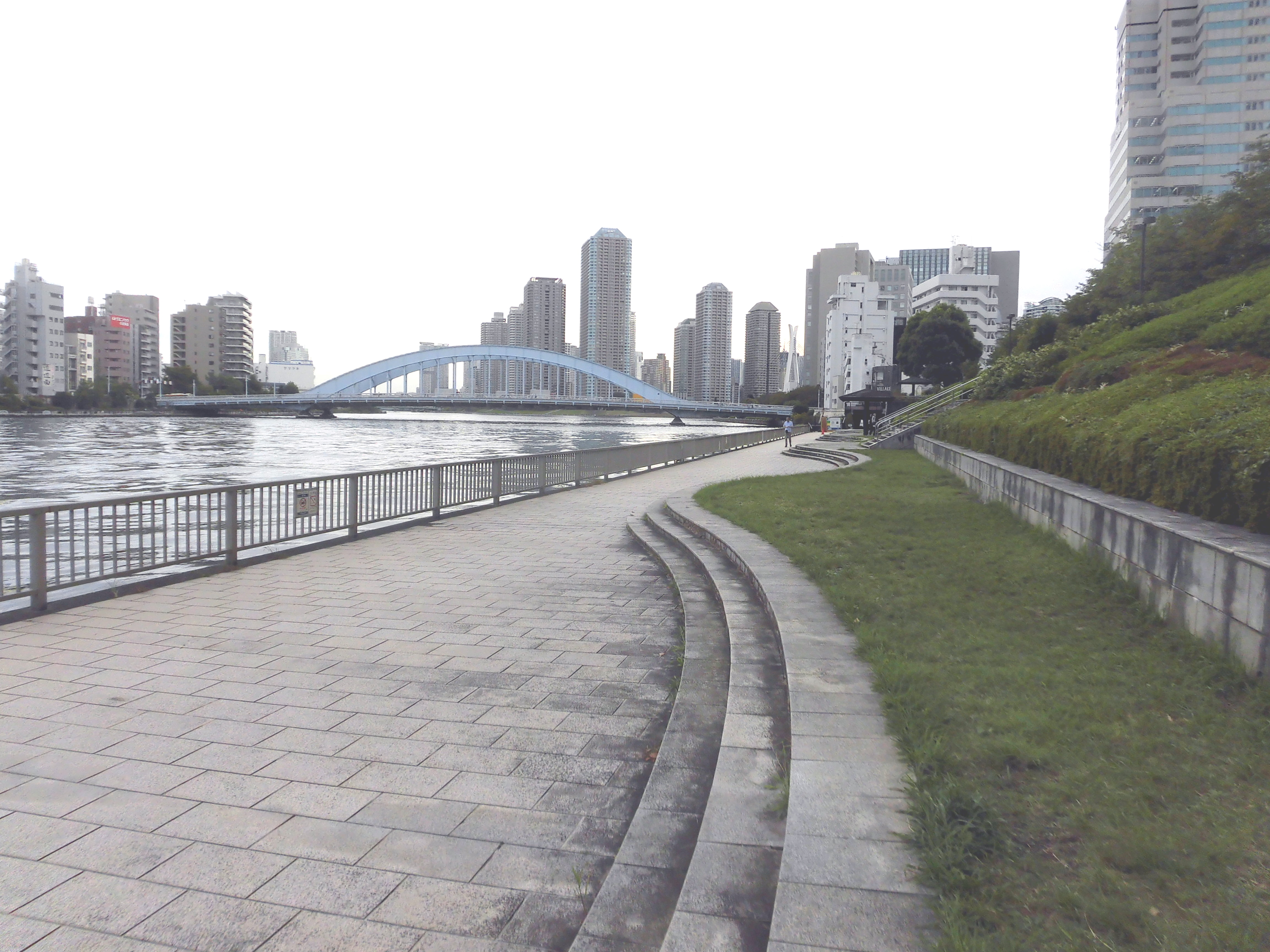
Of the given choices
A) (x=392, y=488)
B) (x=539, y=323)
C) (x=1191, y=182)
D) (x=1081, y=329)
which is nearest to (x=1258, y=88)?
(x=1191, y=182)

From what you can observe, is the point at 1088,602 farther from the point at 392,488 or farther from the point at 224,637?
the point at 392,488

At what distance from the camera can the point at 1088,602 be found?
5367 mm

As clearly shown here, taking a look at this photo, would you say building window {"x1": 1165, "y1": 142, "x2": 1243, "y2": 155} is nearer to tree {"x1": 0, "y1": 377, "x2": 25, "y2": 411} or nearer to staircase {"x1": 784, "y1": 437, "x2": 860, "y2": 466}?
staircase {"x1": 784, "y1": 437, "x2": 860, "y2": 466}

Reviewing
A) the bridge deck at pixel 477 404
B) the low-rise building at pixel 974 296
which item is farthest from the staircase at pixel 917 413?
the low-rise building at pixel 974 296

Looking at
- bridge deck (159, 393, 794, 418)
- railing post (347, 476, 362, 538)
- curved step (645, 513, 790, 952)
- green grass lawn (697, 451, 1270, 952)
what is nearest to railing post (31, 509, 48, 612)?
railing post (347, 476, 362, 538)

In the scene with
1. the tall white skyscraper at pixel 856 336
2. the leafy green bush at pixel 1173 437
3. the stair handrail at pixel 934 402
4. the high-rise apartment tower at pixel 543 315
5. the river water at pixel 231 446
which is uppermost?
the high-rise apartment tower at pixel 543 315

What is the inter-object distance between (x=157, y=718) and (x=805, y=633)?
11.8ft

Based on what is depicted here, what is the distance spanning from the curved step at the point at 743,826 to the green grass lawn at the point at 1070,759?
1.65 feet

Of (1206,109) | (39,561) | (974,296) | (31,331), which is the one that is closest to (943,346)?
(1206,109)

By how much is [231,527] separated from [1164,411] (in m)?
8.64

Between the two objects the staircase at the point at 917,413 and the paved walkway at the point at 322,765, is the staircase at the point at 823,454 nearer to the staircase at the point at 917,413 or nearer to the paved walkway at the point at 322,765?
the staircase at the point at 917,413

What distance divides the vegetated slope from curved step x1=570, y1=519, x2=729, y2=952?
3.23m

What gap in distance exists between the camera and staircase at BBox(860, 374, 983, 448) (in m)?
30.7

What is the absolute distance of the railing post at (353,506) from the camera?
10.6m
